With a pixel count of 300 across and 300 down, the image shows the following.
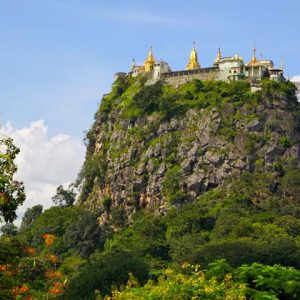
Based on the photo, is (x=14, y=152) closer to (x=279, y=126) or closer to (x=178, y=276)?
(x=178, y=276)

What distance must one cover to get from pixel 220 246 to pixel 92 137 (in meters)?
39.9

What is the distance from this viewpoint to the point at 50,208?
317 feet

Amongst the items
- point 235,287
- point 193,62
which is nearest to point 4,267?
point 235,287

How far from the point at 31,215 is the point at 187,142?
23747 mm

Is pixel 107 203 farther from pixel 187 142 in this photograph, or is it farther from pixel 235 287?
pixel 235 287

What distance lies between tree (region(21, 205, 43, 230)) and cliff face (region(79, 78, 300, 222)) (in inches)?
325

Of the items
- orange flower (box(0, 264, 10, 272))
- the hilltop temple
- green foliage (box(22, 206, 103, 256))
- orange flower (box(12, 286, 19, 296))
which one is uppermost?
the hilltop temple

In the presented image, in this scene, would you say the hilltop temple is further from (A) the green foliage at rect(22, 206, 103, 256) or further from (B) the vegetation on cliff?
(A) the green foliage at rect(22, 206, 103, 256)

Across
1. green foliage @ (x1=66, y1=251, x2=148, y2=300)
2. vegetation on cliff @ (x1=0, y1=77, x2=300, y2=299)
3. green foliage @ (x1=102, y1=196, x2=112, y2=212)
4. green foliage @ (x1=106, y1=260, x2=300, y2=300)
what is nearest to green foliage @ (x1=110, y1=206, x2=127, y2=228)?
vegetation on cliff @ (x1=0, y1=77, x2=300, y2=299)

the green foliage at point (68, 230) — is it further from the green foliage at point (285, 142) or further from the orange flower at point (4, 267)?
the orange flower at point (4, 267)

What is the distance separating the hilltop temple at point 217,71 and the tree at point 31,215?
20.4 metres

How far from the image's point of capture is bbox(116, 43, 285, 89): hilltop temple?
92.0m

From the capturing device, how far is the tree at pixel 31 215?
101 meters

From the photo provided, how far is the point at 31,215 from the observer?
10088 centimetres
